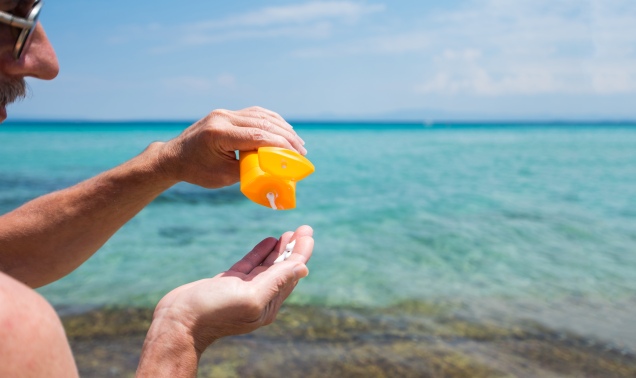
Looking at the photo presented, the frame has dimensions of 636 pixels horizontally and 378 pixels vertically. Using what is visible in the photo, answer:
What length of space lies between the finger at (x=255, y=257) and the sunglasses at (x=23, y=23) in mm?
891

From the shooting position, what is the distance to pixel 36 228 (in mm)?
2055

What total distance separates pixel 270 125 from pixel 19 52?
0.76 meters

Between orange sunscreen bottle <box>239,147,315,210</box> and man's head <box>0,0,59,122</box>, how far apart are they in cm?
70

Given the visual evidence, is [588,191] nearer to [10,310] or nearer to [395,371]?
[395,371]

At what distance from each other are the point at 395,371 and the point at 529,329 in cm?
143

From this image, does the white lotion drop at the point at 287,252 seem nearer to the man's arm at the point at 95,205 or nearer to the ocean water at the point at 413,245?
the man's arm at the point at 95,205

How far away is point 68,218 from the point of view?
2088mm

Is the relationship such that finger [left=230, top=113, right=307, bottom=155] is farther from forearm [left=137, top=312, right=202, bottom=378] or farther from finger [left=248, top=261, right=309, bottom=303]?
forearm [left=137, top=312, right=202, bottom=378]

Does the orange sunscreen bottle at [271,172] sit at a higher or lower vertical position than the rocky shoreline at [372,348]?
higher

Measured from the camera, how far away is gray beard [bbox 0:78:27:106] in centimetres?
168

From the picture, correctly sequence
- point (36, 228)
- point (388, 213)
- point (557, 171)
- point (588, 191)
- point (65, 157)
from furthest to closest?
1. point (65, 157)
2. point (557, 171)
3. point (588, 191)
4. point (388, 213)
5. point (36, 228)

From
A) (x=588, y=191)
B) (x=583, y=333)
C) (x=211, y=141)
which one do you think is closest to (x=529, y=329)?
(x=583, y=333)

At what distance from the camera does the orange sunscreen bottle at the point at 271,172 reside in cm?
167

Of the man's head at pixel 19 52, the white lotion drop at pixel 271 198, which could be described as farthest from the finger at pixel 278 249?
the man's head at pixel 19 52
